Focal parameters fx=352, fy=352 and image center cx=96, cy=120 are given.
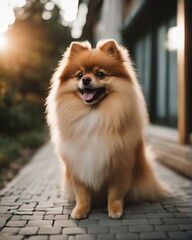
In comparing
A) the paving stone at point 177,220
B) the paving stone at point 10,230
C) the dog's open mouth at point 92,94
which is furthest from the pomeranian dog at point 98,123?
the paving stone at point 10,230

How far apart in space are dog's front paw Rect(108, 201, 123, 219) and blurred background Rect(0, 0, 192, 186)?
1.93 meters

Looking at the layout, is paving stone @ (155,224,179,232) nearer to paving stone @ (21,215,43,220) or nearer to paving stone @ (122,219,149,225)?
paving stone @ (122,219,149,225)

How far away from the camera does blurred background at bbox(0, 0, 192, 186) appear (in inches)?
213

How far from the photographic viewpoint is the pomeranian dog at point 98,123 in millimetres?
3188

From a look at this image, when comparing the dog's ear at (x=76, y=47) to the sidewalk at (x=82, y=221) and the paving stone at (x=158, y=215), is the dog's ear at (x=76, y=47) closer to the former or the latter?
the sidewalk at (x=82, y=221)

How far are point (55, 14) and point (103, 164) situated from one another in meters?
18.0

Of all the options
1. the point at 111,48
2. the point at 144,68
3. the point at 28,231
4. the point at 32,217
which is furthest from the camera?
the point at 144,68

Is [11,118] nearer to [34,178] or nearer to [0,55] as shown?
[0,55]

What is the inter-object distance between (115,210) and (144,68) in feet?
22.6

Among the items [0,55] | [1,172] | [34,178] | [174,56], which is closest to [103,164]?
[34,178]

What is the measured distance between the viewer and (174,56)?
282 inches

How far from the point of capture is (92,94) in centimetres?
324

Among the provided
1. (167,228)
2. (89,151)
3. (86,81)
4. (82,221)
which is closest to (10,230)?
(82,221)

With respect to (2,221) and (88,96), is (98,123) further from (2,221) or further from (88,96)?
(2,221)
